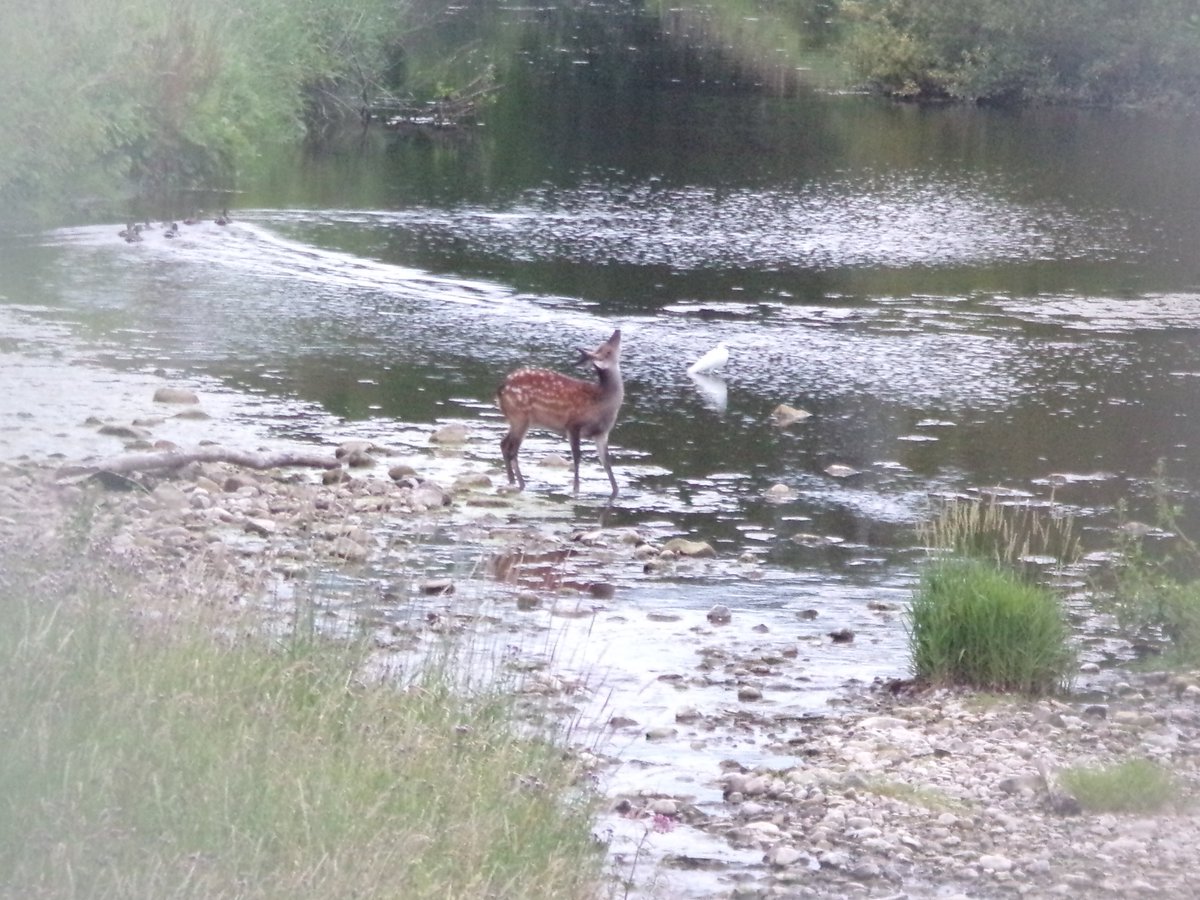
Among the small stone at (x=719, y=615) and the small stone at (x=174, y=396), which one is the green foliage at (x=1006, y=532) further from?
the small stone at (x=174, y=396)

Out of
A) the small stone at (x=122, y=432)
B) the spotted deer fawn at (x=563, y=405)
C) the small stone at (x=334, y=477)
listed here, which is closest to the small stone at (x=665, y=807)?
the small stone at (x=334, y=477)

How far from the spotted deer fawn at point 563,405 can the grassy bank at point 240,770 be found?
582cm

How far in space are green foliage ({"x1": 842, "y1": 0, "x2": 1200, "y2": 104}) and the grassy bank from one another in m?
40.4

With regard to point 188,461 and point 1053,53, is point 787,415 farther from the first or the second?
point 1053,53

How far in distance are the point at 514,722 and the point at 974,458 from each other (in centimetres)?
810

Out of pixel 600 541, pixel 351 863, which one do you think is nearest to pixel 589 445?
pixel 600 541

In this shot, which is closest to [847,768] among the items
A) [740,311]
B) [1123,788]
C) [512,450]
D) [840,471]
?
[1123,788]

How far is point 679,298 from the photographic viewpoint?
68.8 feet

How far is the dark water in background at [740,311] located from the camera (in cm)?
1378

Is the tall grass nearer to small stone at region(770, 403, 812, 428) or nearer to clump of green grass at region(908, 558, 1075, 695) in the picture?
clump of green grass at region(908, 558, 1075, 695)

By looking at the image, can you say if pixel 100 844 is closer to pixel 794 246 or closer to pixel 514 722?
pixel 514 722

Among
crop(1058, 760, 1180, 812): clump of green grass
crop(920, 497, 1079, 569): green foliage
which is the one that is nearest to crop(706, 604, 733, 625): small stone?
crop(920, 497, 1079, 569): green foliage

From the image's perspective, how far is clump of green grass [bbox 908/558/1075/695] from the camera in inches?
361

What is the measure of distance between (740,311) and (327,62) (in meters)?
17.3
